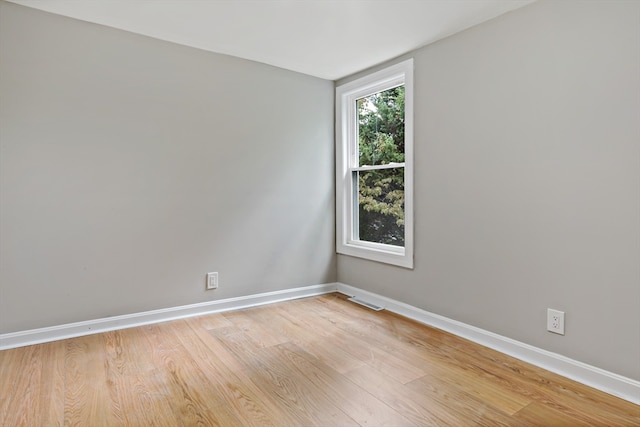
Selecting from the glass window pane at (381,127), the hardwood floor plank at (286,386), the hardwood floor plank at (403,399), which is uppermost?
the glass window pane at (381,127)

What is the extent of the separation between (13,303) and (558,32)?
12.3 feet

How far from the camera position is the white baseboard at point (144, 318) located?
2426 millimetres

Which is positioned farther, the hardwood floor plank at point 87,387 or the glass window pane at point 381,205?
the glass window pane at point 381,205

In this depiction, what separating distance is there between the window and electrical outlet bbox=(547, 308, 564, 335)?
1.07m

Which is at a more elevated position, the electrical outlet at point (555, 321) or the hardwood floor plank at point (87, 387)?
the electrical outlet at point (555, 321)

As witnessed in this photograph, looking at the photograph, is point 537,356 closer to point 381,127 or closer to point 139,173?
point 381,127

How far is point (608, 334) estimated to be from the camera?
1924mm

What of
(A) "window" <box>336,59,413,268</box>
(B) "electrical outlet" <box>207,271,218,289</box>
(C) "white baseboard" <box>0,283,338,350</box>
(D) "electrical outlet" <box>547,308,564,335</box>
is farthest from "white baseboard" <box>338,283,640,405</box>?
(B) "electrical outlet" <box>207,271,218,289</box>

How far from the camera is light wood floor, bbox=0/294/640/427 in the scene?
66.1 inches

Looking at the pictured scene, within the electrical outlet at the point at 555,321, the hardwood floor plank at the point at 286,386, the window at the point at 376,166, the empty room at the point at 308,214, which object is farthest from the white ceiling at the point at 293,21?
the hardwood floor plank at the point at 286,386

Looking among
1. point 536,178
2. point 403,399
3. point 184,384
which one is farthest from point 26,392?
point 536,178

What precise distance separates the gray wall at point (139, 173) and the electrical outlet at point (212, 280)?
6cm

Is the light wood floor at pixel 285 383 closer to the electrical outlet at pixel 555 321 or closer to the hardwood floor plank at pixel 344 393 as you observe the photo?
the hardwood floor plank at pixel 344 393

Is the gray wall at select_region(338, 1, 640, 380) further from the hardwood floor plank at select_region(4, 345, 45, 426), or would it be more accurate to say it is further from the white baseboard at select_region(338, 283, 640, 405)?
the hardwood floor plank at select_region(4, 345, 45, 426)
